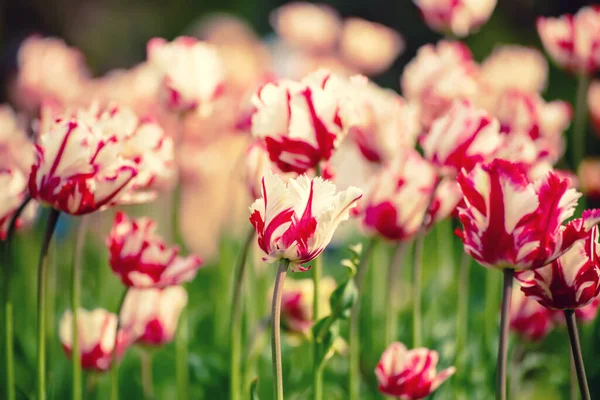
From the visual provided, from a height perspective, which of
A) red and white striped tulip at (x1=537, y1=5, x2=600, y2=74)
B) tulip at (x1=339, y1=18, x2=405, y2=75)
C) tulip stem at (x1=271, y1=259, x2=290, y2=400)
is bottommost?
tulip stem at (x1=271, y1=259, x2=290, y2=400)

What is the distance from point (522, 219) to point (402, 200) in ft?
1.18

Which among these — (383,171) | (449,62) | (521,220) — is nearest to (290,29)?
(449,62)

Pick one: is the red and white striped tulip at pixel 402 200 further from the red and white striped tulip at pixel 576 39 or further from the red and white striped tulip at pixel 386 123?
the red and white striped tulip at pixel 576 39

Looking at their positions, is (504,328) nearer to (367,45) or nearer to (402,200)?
(402,200)

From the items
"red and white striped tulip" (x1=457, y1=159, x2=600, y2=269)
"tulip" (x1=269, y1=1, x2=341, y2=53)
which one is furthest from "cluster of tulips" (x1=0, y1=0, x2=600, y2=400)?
"tulip" (x1=269, y1=1, x2=341, y2=53)

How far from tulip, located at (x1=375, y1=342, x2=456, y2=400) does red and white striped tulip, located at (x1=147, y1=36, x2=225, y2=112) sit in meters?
0.58

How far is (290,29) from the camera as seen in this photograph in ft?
6.94

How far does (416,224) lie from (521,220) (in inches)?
14.5

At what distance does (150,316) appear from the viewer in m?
1.12

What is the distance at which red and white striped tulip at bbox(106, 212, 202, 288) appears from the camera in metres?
0.89

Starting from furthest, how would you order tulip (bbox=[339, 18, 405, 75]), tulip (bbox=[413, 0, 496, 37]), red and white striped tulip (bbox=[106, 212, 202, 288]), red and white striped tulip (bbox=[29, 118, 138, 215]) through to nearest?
tulip (bbox=[339, 18, 405, 75]), tulip (bbox=[413, 0, 496, 37]), red and white striped tulip (bbox=[106, 212, 202, 288]), red and white striped tulip (bbox=[29, 118, 138, 215])

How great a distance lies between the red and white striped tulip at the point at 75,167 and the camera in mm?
787

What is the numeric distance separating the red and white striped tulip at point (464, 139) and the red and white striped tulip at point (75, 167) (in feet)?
1.26

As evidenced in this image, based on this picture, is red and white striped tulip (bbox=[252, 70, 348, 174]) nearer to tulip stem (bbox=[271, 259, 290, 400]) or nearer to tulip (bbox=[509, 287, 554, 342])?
tulip stem (bbox=[271, 259, 290, 400])
